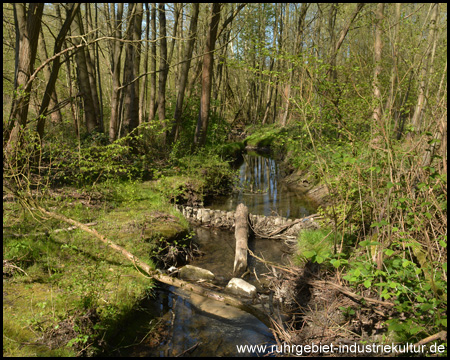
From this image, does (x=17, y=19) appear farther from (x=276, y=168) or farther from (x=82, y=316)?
(x=276, y=168)

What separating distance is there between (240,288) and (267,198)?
6595 mm

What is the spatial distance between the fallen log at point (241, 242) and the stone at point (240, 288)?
0.62 m

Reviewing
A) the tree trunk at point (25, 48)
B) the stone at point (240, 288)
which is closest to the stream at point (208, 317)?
the stone at point (240, 288)

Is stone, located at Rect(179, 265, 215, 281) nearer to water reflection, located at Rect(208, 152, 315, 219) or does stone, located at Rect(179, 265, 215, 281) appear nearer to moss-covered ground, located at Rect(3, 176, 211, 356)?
moss-covered ground, located at Rect(3, 176, 211, 356)

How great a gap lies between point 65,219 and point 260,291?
365cm

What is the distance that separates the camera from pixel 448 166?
3.20 metres

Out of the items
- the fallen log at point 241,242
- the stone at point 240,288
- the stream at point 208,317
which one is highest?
the fallen log at point 241,242

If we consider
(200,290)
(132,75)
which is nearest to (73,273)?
(200,290)

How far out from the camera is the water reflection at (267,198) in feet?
34.7

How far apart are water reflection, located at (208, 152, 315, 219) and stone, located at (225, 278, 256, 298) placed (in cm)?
358

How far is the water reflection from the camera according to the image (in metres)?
10.6

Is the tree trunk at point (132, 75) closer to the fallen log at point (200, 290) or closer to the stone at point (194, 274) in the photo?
the stone at point (194, 274)

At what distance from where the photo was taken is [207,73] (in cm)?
1273

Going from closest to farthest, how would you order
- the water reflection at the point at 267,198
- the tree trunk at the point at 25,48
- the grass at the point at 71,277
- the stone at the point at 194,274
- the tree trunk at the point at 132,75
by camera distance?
the grass at the point at 71,277 < the stone at the point at 194,274 < the tree trunk at the point at 25,48 < the water reflection at the point at 267,198 < the tree trunk at the point at 132,75
